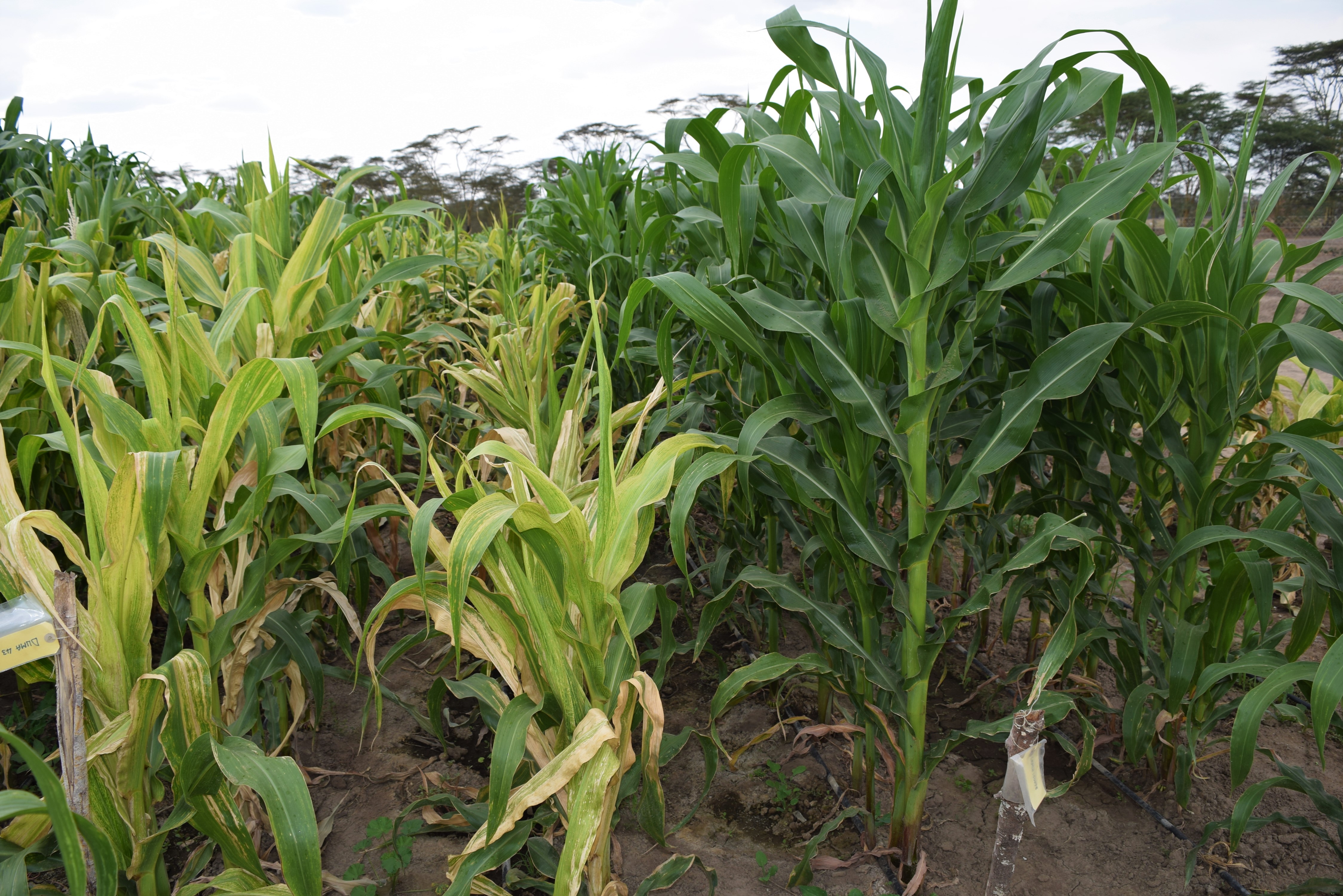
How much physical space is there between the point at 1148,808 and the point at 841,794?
0.57 metres

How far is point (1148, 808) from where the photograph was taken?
1.44m

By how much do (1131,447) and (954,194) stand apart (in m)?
0.65

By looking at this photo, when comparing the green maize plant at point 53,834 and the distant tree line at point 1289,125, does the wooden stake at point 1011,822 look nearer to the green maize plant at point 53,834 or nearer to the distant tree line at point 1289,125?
the green maize plant at point 53,834

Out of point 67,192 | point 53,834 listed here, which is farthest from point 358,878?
point 67,192

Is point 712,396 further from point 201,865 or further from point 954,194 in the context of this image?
point 201,865

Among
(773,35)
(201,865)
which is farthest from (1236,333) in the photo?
(201,865)

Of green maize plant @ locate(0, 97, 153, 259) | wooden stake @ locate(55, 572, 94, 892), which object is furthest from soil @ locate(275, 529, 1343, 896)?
green maize plant @ locate(0, 97, 153, 259)

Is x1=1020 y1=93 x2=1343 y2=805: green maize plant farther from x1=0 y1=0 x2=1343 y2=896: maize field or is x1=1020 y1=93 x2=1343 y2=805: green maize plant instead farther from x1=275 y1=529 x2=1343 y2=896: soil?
x1=275 y1=529 x2=1343 y2=896: soil

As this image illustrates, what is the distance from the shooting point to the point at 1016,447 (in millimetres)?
1106

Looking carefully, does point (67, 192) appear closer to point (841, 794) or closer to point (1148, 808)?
point (841, 794)

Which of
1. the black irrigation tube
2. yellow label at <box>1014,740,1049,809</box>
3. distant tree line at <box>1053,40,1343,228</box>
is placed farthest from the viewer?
distant tree line at <box>1053,40,1343,228</box>

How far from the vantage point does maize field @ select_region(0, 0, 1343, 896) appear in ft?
3.26

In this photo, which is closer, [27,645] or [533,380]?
[27,645]

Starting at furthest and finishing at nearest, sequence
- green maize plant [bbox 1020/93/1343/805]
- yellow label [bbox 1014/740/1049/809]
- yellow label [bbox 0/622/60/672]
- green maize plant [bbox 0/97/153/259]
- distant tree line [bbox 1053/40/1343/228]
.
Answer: distant tree line [bbox 1053/40/1343/228] < green maize plant [bbox 0/97/153/259] < green maize plant [bbox 1020/93/1343/805] < yellow label [bbox 1014/740/1049/809] < yellow label [bbox 0/622/60/672]
